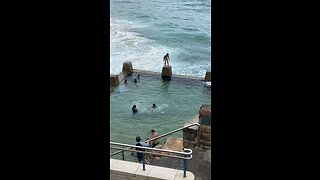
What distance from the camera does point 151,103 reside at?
12.8 m

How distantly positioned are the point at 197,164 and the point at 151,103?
6.28 metres

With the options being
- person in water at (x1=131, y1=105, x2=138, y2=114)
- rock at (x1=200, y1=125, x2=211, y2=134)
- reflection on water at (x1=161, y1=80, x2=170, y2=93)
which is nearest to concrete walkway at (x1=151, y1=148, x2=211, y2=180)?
rock at (x1=200, y1=125, x2=211, y2=134)

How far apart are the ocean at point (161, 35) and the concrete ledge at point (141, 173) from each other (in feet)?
34.2

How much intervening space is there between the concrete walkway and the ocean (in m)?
9.05

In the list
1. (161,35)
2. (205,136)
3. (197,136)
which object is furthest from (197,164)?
(161,35)

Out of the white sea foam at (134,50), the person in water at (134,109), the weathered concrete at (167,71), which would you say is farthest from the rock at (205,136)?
the white sea foam at (134,50)

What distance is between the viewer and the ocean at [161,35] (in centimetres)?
1778

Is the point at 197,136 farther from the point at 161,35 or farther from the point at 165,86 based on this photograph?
the point at 161,35

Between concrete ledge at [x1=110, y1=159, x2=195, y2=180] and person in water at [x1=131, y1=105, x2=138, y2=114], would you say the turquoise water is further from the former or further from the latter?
concrete ledge at [x1=110, y1=159, x2=195, y2=180]
